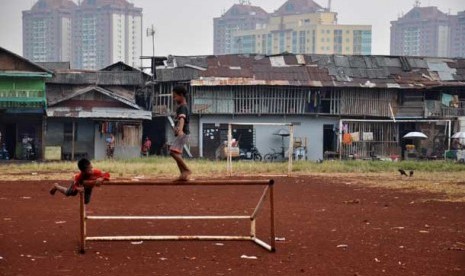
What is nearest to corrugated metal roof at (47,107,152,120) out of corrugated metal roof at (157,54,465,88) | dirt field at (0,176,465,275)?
corrugated metal roof at (157,54,465,88)

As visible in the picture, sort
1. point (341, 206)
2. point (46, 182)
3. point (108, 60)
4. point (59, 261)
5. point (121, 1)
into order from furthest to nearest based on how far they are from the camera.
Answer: point (121, 1), point (108, 60), point (46, 182), point (341, 206), point (59, 261)

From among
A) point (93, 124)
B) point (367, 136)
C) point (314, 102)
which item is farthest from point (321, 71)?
point (93, 124)

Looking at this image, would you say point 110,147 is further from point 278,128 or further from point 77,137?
point 278,128

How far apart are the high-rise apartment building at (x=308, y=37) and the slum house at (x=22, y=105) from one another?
72340 mm

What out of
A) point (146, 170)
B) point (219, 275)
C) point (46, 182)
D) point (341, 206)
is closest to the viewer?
point (219, 275)

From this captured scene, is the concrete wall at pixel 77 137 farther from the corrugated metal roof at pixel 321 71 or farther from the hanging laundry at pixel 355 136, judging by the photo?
the hanging laundry at pixel 355 136

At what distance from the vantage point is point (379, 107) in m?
40.2

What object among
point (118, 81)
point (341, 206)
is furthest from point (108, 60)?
point (341, 206)

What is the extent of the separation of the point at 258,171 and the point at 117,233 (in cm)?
1561

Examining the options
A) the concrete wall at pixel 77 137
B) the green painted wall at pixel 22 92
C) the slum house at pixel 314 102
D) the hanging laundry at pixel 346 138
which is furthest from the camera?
the slum house at pixel 314 102

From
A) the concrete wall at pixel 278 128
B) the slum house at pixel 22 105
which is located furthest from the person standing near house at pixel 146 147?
the slum house at pixel 22 105

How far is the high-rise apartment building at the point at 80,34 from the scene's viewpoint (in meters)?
121

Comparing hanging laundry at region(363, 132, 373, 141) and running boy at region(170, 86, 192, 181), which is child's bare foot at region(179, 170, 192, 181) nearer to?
running boy at region(170, 86, 192, 181)

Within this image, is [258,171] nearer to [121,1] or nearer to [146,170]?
[146,170]
